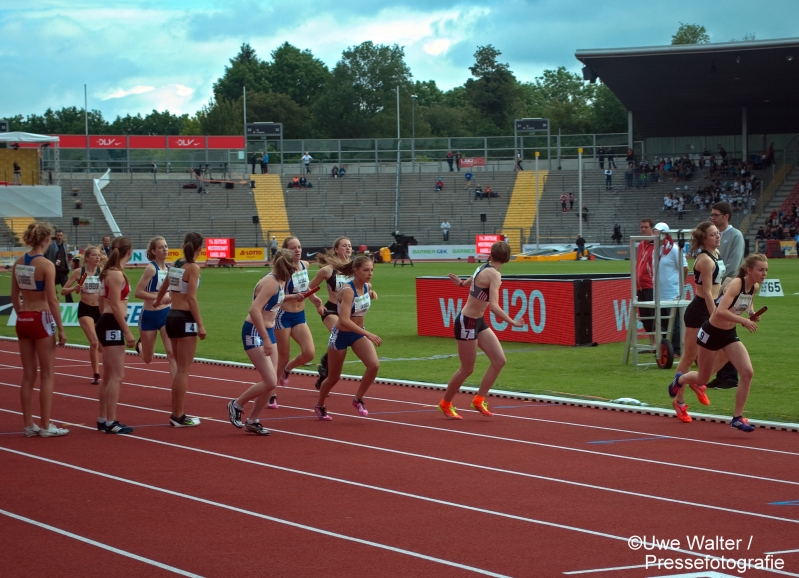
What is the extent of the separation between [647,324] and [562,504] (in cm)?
879

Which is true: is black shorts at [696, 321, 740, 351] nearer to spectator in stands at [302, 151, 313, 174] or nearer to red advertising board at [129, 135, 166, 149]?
spectator in stands at [302, 151, 313, 174]

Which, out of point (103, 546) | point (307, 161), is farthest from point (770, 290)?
point (307, 161)

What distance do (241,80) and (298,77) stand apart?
665cm

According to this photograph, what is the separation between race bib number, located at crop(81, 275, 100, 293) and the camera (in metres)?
13.5

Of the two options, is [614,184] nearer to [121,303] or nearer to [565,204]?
[565,204]

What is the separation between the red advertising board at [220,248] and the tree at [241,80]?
216 ft

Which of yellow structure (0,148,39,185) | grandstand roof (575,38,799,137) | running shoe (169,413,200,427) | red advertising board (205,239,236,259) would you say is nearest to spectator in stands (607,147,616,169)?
grandstand roof (575,38,799,137)

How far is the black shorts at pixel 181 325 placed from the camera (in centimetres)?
967

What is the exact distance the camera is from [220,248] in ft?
179

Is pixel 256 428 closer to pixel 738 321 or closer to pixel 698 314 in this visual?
pixel 738 321

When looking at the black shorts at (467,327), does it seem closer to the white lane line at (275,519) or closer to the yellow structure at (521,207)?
the white lane line at (275,519)

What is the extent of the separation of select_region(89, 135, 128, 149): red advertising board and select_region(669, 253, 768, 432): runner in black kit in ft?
202

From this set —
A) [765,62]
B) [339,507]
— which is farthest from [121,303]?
[765,62]

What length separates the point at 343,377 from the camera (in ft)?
46.6
